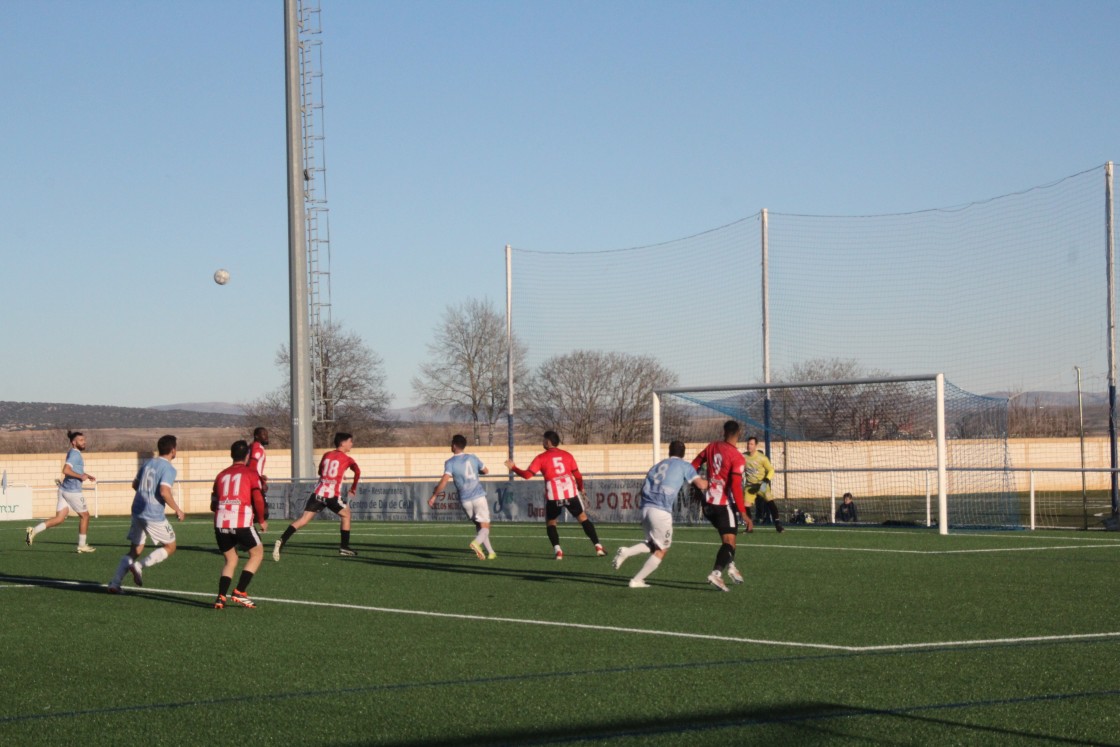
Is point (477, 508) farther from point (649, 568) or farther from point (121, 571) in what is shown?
point (121, 571)

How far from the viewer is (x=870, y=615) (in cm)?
1198

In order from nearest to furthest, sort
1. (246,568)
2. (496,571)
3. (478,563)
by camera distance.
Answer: (246,568) < (496,571) < (478,563)

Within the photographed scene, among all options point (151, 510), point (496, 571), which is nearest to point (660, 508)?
point (496, 571)

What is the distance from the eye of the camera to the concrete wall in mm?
30266

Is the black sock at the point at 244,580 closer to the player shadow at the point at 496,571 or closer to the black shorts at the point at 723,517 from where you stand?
the player shadow at the point at 496,571

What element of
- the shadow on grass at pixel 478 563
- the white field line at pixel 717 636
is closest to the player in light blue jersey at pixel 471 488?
the shadow on grass at pixel 478 563

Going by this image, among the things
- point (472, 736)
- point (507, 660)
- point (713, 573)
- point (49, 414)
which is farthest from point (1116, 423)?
point (49, 414)

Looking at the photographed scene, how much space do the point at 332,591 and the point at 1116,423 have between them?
57.2 ft

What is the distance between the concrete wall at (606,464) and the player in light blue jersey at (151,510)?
663 inches

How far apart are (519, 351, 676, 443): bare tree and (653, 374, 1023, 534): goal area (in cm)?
2623

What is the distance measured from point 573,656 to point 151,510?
7.31 metres

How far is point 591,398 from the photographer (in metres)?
63.0

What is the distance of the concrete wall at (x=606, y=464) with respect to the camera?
30266 mm

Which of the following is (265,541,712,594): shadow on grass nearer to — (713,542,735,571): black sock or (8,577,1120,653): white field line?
(713,542,735,571): black sock
